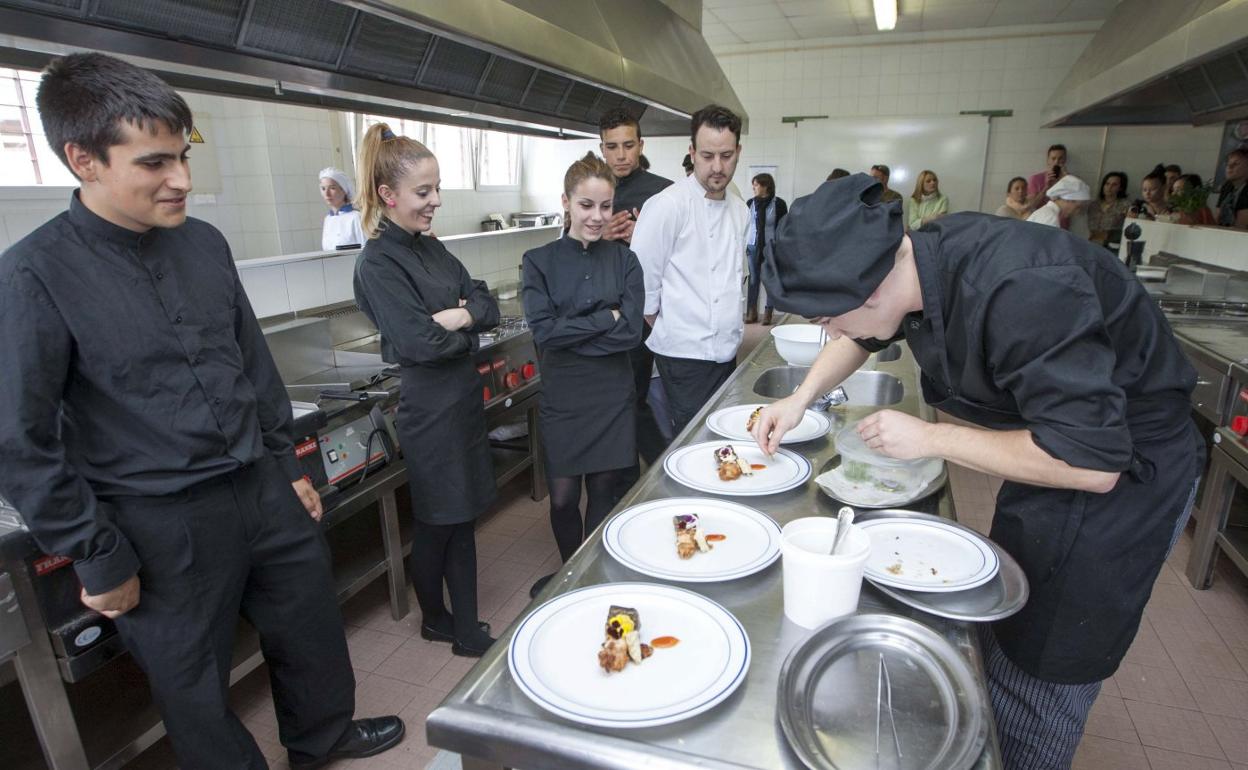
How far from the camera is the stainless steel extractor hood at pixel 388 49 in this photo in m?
1.37

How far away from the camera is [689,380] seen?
8.54 ft

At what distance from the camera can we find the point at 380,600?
2.65 meters

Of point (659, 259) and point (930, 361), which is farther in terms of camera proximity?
point (659, 259)

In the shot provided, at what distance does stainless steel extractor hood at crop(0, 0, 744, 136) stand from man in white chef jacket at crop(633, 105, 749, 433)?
0.50 m

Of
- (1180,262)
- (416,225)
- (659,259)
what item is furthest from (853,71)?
(416,225)

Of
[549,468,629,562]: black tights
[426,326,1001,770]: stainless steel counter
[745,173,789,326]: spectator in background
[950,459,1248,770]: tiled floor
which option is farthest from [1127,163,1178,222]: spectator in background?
[426,326,1001,770]: stainless steel counter

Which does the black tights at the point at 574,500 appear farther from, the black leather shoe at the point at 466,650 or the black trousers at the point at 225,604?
the black trousers at the point at 225,604

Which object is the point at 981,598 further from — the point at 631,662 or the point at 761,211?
the point at 761,211

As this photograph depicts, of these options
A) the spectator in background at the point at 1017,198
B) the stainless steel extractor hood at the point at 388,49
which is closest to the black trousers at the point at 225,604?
the stainless steel extractor hood at the point at 388,49

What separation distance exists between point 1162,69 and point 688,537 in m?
2.78

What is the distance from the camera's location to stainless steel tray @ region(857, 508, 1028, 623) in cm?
93

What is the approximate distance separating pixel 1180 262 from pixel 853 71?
4.27 meters

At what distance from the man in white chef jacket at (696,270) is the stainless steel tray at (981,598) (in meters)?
1.58

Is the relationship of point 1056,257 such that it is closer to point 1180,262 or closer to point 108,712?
point 108,712
